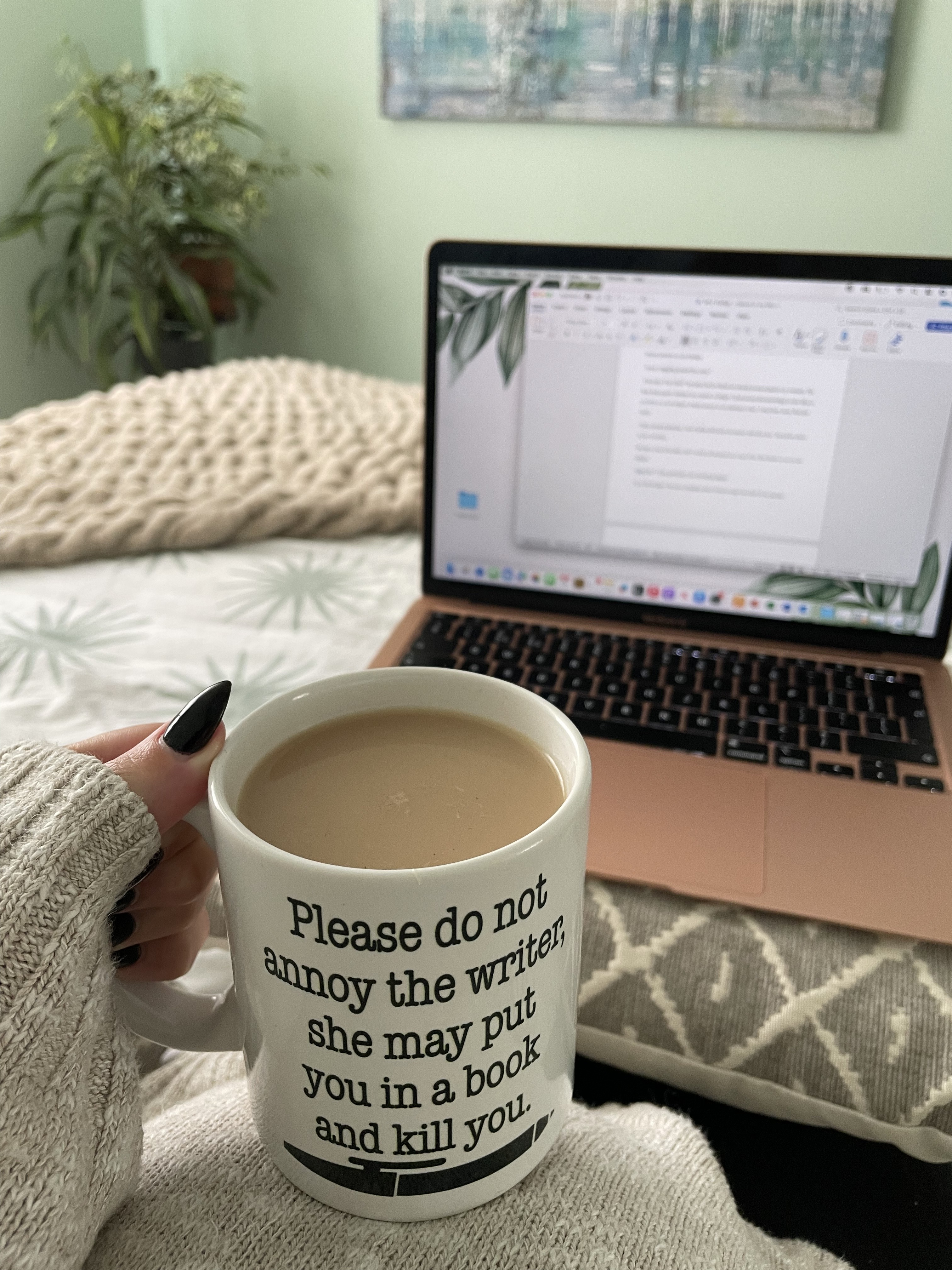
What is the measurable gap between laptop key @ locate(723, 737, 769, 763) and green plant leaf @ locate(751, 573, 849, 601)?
0.56 feet

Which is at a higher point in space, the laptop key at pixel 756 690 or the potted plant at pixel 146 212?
the potted plant at pixel 146 212

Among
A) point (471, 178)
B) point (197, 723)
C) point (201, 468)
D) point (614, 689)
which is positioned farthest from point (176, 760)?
point (471, 178)

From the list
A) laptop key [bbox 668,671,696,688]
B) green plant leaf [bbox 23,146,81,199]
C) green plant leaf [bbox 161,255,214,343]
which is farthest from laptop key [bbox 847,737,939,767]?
green plant leaf [bbox 23,146,81,199]

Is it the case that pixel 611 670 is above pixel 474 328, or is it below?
below

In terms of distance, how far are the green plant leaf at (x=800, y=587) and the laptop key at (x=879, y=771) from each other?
0.17 metres

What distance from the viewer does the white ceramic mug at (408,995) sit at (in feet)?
0.77

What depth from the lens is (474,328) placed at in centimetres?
71

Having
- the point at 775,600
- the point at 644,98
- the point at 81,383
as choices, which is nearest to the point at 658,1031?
the point at 775,600

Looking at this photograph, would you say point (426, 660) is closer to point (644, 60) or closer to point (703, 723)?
point (703, 723)

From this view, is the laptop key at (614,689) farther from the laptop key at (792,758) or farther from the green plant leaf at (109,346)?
the green plant leaf at (109,346)

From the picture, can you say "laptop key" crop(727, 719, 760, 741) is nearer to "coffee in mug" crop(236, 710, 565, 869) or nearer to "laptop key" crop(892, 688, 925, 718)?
"laptop key" crop(892, 688, 925, 718)

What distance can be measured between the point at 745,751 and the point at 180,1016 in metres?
0.37

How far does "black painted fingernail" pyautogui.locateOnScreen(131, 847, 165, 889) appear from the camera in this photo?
12.0 inches

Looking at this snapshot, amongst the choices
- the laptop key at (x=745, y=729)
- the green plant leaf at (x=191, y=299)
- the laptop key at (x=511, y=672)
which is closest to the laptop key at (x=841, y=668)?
the laptop key at (x=745, y=729)
